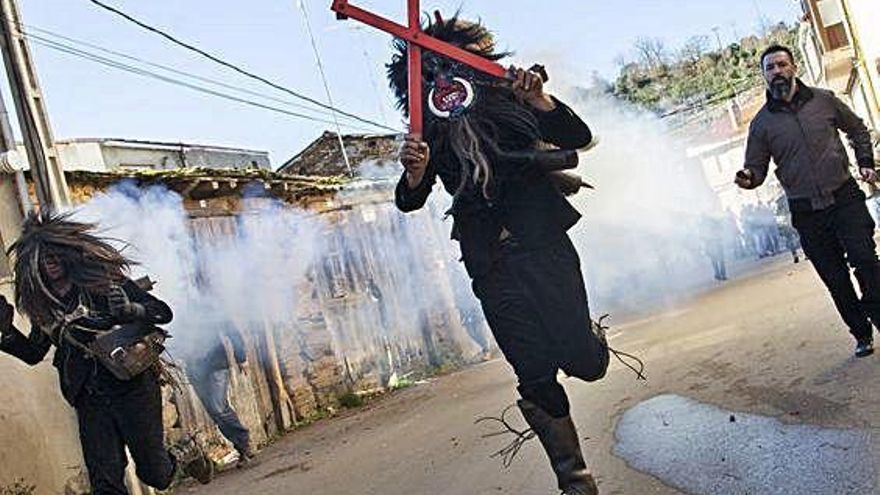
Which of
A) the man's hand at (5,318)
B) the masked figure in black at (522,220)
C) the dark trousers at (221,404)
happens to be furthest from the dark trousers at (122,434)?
the dark trousers at (221,404)

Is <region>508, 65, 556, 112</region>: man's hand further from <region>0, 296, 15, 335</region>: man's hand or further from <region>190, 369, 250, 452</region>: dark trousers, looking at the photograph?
<region>190, 369, 250, 452</region>: dark trousers

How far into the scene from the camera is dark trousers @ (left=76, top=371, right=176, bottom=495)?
461cm

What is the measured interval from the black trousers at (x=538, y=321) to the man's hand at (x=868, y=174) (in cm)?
242

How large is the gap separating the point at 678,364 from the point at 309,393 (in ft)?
23.6

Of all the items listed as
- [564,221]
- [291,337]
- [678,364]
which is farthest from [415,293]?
[564,221]

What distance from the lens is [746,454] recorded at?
378 cm

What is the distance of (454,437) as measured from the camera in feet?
22.1

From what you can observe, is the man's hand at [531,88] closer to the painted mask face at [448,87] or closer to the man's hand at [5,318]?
the painted mask face at [448,87]

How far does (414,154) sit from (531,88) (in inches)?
19.4

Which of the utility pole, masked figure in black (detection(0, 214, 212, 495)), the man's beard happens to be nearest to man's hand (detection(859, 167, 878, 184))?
the man's beard

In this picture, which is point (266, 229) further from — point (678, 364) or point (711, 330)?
point (678, 364)

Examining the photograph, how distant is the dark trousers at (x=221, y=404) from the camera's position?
940cm

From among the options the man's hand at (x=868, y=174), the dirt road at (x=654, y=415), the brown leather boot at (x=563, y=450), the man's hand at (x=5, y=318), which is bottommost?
the dirt road at (x=654, y=415)

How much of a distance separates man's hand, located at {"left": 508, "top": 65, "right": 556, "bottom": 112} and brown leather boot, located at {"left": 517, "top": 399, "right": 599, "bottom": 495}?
111 cm
